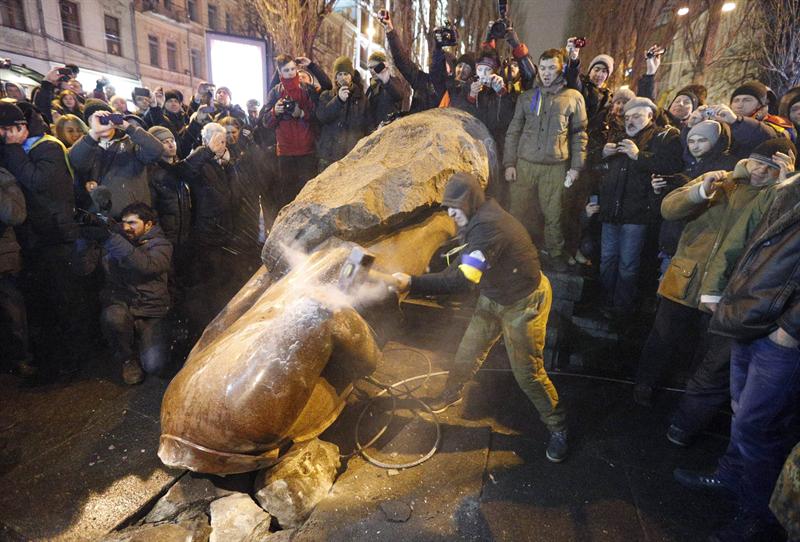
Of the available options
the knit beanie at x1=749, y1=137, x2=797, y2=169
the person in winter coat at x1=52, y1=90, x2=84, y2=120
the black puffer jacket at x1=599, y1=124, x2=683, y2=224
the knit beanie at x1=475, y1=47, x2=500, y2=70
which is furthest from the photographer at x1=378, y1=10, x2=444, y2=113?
the person in winter coat at x1=52, y1=90, x2=84, y2=120

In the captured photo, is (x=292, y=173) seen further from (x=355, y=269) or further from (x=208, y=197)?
(x=355, y=269)

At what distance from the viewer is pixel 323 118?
632cm

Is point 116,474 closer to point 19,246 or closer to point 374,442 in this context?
point 374,442

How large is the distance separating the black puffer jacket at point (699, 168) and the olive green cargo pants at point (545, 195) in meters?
1.03

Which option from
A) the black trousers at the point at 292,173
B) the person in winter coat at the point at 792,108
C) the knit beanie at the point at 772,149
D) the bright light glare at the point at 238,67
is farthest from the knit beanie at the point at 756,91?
the bright light glare at the point at 238,67

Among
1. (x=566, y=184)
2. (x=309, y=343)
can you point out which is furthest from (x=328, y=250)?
(x=566, y=184)

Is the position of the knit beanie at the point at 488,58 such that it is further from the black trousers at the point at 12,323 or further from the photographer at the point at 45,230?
the black trousers at the point at 12,323

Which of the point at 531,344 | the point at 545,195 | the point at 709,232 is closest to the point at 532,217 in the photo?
the point at 545,195

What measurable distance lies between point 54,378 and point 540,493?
14.7ft

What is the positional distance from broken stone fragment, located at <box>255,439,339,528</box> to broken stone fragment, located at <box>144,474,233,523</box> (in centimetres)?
31

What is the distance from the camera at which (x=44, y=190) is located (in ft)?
14.0

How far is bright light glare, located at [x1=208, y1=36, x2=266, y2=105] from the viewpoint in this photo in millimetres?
10969

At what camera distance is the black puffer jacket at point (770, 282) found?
2213 mm

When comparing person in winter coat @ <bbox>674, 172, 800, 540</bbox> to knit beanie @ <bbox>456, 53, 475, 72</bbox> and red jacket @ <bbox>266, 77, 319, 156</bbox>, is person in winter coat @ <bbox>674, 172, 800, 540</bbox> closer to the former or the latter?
knit beanie @ <bbox>456, 53, 475, 72</bbox>
